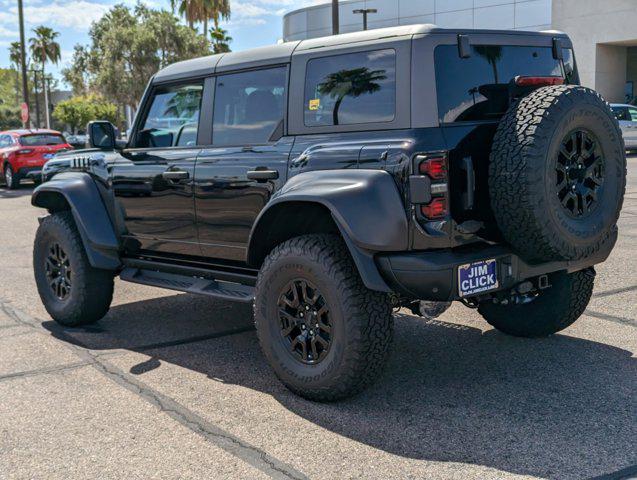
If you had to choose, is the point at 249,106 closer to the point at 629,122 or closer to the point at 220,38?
the point at 629,122

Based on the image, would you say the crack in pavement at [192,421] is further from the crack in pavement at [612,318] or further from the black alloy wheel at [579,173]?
the crack in pavement at [612,318]

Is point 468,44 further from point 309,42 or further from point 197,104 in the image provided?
point 197,104

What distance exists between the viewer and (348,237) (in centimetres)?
391

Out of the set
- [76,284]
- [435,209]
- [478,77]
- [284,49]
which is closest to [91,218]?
[76,284]

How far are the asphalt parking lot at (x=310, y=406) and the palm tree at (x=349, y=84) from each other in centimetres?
164

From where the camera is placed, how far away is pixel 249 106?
16.1 feet

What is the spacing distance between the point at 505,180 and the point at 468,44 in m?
0.81

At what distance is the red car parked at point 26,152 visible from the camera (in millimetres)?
19641

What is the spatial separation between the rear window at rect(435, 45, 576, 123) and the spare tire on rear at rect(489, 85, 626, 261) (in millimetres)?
227

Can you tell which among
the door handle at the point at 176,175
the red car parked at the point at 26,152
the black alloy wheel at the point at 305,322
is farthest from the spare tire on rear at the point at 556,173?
the red car parked at the point at 26,152

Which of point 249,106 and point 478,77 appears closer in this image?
point 478,77

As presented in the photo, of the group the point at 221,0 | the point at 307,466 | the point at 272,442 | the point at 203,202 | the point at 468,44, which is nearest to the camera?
the point at 307,466

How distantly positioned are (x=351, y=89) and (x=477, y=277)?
124 cm

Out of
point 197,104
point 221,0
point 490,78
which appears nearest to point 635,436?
point 490,78
